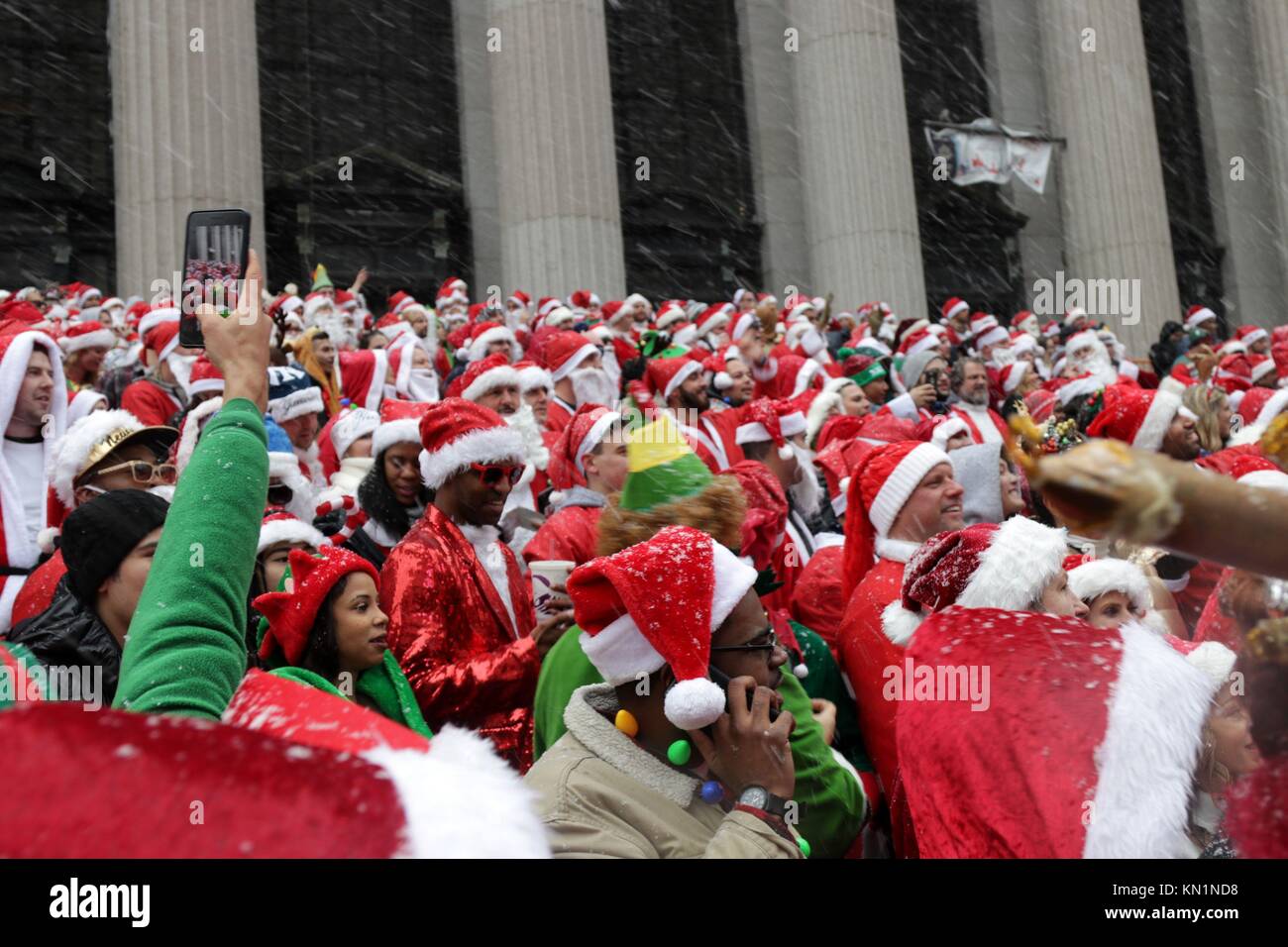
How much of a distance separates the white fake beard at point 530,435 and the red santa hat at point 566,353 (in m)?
2.22

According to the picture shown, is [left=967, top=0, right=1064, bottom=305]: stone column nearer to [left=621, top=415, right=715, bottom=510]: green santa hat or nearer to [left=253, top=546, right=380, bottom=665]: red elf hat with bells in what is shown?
[left=621, top=415, right=715, bottom=510]: green santa hat

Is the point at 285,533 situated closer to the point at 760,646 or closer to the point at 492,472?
the point at 492,472

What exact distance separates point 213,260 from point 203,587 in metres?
0.79

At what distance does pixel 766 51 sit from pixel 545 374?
16.5m

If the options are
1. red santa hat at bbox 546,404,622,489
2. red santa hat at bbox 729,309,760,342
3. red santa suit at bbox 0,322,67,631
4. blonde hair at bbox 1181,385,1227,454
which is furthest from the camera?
red santa hat at bbox 729,309,760,342

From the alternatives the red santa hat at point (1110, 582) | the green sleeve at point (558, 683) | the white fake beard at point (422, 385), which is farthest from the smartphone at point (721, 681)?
the white fake beard at point (422, 385)

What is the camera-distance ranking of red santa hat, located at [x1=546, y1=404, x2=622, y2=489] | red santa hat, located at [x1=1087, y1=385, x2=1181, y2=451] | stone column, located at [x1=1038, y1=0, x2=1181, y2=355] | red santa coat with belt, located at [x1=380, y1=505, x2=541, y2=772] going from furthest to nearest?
1. stone column, located at [x1=1038, y1=0, x2=1181, y2=355]
2. red santa hat, located at [x1=1087, y1=385, x2=1181, y2=451]
3. red santa hat, located at [x1=546, y1=404, x2=622, y2=489]
4. red santa coat with belt, located at [x1=380, y1=505, x2=541, y2=772]

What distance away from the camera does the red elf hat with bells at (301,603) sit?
4.05m

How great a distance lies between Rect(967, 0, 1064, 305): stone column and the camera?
2531cm

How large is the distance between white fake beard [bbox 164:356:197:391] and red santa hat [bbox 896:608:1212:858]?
7.29 meters

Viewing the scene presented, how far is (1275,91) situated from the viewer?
24641 millimetres

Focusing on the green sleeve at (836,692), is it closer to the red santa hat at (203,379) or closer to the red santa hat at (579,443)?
the red santa hat at (579,443)

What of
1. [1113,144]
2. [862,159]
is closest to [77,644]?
[862,159]

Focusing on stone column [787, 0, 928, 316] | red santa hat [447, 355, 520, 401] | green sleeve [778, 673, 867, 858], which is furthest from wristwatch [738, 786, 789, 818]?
stone column [787, 0, 928, 316]
